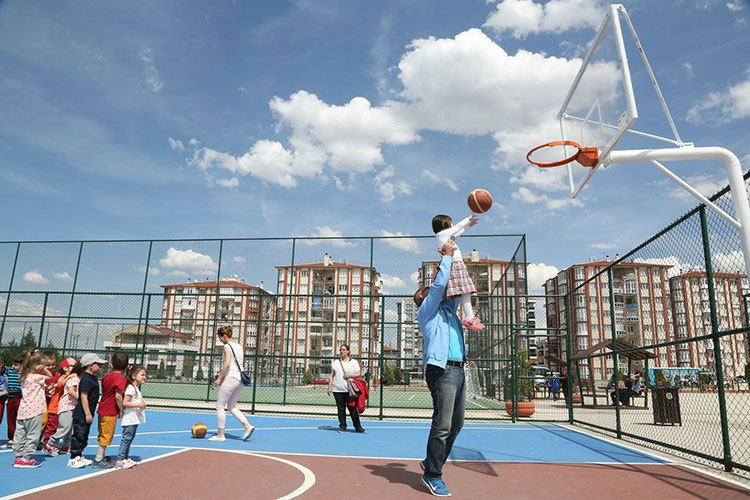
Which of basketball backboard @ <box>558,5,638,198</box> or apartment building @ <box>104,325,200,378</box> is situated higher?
basketball backboard @ <box>558,5,638,198</box>

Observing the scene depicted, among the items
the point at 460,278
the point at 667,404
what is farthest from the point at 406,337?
the point at 460,278

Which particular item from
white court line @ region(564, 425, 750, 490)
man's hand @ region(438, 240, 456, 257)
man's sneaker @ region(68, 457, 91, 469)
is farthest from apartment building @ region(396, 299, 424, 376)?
man's hand @ region(438, 240, 456, 257)

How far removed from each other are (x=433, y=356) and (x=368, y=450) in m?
3.45

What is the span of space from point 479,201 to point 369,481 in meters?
3.25

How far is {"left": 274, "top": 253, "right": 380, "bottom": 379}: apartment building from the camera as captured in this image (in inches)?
612

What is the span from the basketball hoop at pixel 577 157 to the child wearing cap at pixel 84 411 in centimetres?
632

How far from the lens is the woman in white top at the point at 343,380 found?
957cm

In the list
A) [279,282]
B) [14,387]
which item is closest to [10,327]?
[279,282]

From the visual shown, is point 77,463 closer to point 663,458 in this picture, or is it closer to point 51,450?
point 51,450

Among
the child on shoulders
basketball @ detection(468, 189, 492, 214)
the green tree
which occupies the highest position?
basketball @ detection(468, 189, 492, 214)

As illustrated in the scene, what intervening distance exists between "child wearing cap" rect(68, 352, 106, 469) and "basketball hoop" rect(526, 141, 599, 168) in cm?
632

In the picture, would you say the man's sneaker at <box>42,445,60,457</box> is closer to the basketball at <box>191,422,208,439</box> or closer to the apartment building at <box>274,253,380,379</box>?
the basketball at <box>191,422,208,439</box>

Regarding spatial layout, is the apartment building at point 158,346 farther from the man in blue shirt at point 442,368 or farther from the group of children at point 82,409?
the man in blue shirt at point 442,368

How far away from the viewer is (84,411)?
5.91 meters
